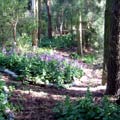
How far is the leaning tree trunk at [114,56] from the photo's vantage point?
26.2ft

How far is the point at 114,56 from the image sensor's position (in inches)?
326

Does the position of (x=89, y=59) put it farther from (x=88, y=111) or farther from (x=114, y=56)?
(x=88, y=111)

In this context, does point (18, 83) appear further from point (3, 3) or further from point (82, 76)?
point (3, 3)

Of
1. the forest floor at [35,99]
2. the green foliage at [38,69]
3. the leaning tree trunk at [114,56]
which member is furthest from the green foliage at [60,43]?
the leaning tree trunk at [114,56]

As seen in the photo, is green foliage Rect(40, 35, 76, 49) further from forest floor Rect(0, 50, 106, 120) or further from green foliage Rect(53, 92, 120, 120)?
green foliage Rect(53, 92, 120, 120)

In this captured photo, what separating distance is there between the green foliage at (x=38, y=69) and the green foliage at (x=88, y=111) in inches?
146

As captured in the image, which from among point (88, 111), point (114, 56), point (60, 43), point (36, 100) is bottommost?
point (60, 43)

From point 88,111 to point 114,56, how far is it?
242cm

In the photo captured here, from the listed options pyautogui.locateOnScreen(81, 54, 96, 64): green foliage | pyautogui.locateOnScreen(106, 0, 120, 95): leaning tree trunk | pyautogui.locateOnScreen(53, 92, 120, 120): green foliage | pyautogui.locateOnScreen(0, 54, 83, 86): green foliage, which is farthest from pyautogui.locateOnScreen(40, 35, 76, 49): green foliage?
pyautogui.locateOnScreen(53, 92, 120, 120): green foliage

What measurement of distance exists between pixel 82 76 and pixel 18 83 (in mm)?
5524

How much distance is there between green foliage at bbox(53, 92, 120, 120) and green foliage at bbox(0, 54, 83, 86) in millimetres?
3702

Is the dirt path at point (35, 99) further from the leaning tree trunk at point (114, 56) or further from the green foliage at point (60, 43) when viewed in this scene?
the green foliage at point (60, 43)

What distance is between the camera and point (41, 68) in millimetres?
10922

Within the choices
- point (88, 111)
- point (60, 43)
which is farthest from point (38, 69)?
point (60, 43)
